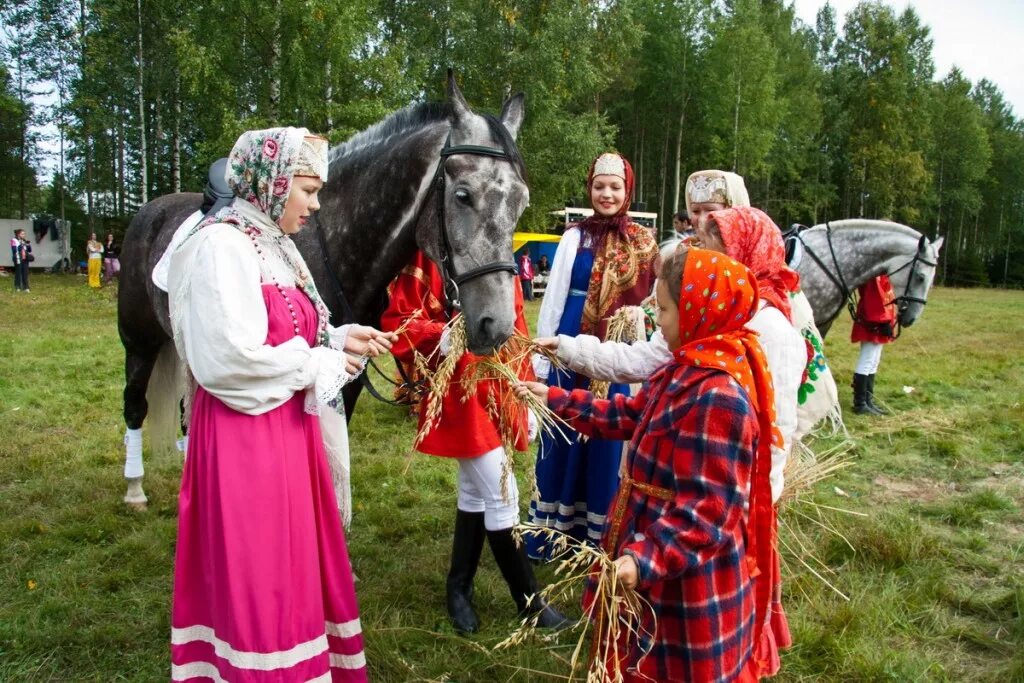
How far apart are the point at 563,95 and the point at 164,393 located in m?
19.2

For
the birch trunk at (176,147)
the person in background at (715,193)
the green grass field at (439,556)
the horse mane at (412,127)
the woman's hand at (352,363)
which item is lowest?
the green grass field at (439,556)

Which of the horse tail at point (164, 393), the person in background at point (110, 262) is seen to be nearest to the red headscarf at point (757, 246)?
the horse tail at point (164, 393)

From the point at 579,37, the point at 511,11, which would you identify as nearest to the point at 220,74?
the point at 511,11

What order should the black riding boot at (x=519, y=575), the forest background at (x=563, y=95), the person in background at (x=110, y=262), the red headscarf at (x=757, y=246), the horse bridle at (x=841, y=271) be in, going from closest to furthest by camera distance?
the red headscarf at (x=757, y=246) → the black riding boot at (x=519, y=575) → the horse bridle at (x=841, y=271) → the forest background at (x=563, y=95) → the person in background at (x=110, y=262)

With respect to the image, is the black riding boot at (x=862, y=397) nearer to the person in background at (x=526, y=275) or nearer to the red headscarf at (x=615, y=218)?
the red headscarf at (x=615, y=218)

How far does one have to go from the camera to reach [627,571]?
65.3 inches

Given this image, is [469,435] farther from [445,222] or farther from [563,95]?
[563,95]

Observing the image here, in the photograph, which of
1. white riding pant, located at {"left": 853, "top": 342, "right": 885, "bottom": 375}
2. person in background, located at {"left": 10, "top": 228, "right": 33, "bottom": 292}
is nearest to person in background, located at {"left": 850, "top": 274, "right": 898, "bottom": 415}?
white riding pant, located at {"left": 853, "top": 342, "right": 885, "bottom": 375}

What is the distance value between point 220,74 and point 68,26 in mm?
14169

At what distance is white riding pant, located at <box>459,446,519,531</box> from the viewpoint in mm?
2939

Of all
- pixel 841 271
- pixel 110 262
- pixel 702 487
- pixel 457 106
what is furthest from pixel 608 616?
pixel 110 262

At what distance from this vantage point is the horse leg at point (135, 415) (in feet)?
14.8

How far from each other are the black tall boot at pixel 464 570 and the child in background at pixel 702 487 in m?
1.28

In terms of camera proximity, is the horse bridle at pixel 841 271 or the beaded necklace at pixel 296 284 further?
the horse bridle at pixel 841 271
